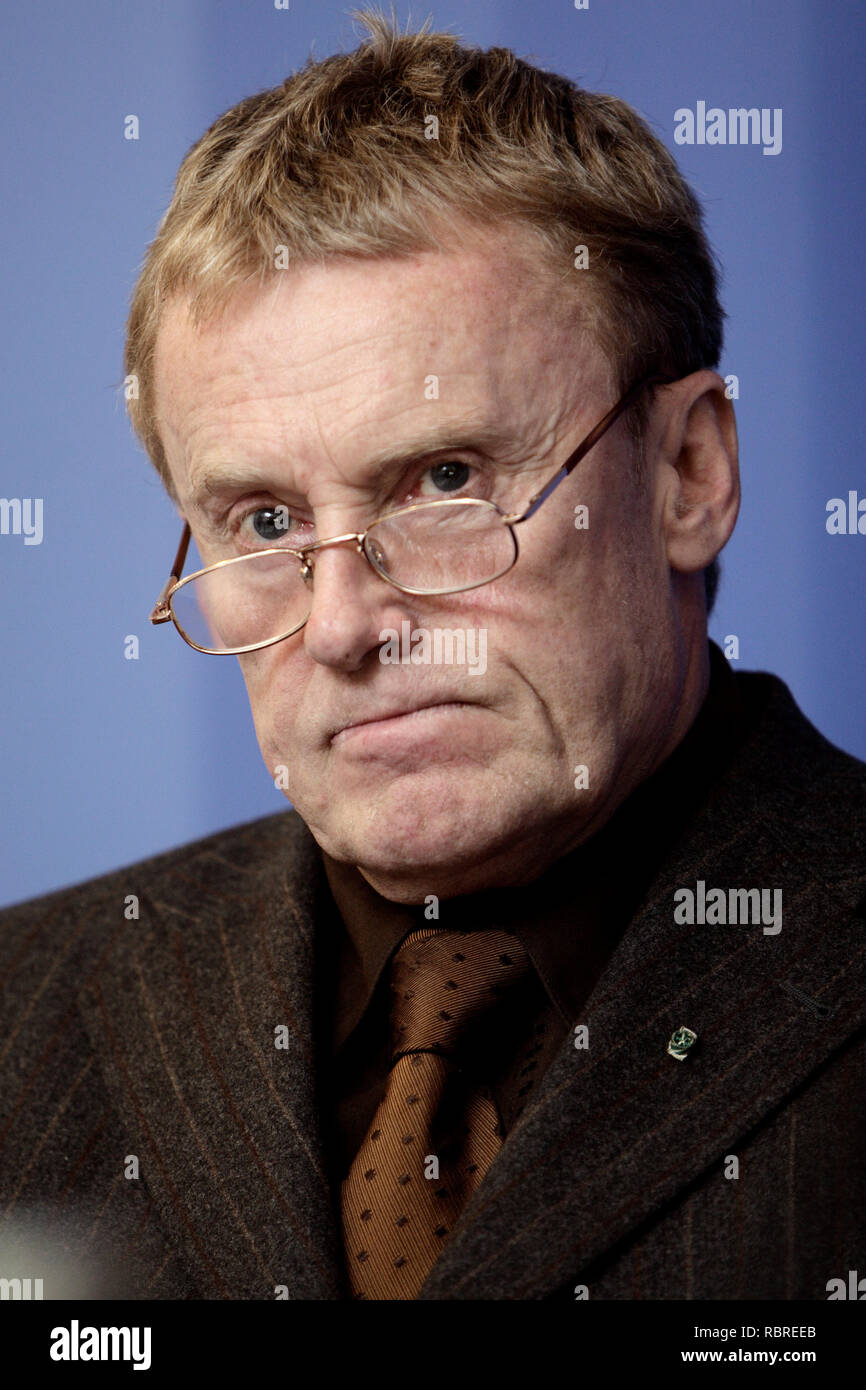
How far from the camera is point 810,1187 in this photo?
153cm

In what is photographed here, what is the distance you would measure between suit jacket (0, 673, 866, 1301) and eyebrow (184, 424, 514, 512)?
50 centimetres

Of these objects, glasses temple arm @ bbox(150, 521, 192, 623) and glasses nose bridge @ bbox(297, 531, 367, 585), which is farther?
glasses temple arm @ bbox(150, 521, 192, 623)

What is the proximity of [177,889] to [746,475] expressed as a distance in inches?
41.6

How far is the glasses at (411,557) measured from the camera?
1662 mm

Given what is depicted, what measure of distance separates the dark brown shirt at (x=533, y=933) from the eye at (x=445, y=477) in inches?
17.5

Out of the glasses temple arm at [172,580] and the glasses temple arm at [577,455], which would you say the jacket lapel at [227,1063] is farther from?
the glasses temple arm at [577,455]

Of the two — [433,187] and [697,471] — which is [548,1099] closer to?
[697,471]

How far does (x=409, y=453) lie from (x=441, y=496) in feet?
0.24

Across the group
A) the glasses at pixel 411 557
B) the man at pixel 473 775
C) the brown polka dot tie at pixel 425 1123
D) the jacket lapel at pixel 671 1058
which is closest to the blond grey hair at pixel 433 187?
the man at pixel 473 775

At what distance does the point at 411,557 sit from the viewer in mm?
1673

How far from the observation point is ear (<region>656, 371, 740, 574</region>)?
5.96 ft

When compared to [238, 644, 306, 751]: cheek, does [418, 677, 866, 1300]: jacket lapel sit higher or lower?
lower

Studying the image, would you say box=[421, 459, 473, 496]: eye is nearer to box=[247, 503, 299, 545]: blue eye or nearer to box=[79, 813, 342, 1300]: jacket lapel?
box=[247, 503, 299, 545]: blue eye

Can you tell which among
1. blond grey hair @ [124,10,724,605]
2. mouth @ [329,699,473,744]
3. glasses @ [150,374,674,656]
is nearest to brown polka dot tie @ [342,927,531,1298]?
mouth @ [329,699,473,744]
